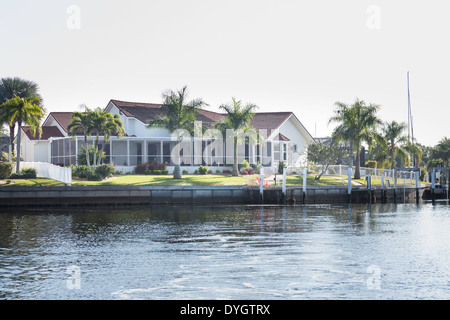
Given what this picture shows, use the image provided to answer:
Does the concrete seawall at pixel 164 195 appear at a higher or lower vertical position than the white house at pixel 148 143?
lower

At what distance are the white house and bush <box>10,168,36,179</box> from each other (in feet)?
18.3

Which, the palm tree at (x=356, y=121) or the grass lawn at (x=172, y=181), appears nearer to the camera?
the grass lawn at (x=172, y=181)

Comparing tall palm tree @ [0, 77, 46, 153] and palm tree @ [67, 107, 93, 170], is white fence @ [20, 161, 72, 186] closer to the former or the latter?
palm tree @ [67, 107, 93, 170]

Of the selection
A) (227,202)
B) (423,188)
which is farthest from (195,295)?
(423,188)

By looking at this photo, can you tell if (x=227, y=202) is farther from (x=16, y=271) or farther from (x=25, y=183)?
(x=16, y=271)

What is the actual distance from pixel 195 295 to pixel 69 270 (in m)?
5.63

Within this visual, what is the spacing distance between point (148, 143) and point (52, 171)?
13355 mm

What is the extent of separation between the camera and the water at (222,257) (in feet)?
63.2

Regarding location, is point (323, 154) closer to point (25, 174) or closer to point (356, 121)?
point (356, 121)

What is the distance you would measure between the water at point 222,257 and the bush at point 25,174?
13.8m

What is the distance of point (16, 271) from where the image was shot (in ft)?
70.8

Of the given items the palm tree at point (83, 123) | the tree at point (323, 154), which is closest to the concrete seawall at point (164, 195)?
the tree at point (323, 154)

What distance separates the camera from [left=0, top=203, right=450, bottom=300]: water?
1927 cm

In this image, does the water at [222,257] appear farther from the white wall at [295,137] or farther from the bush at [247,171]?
the white wall at [295,137]
